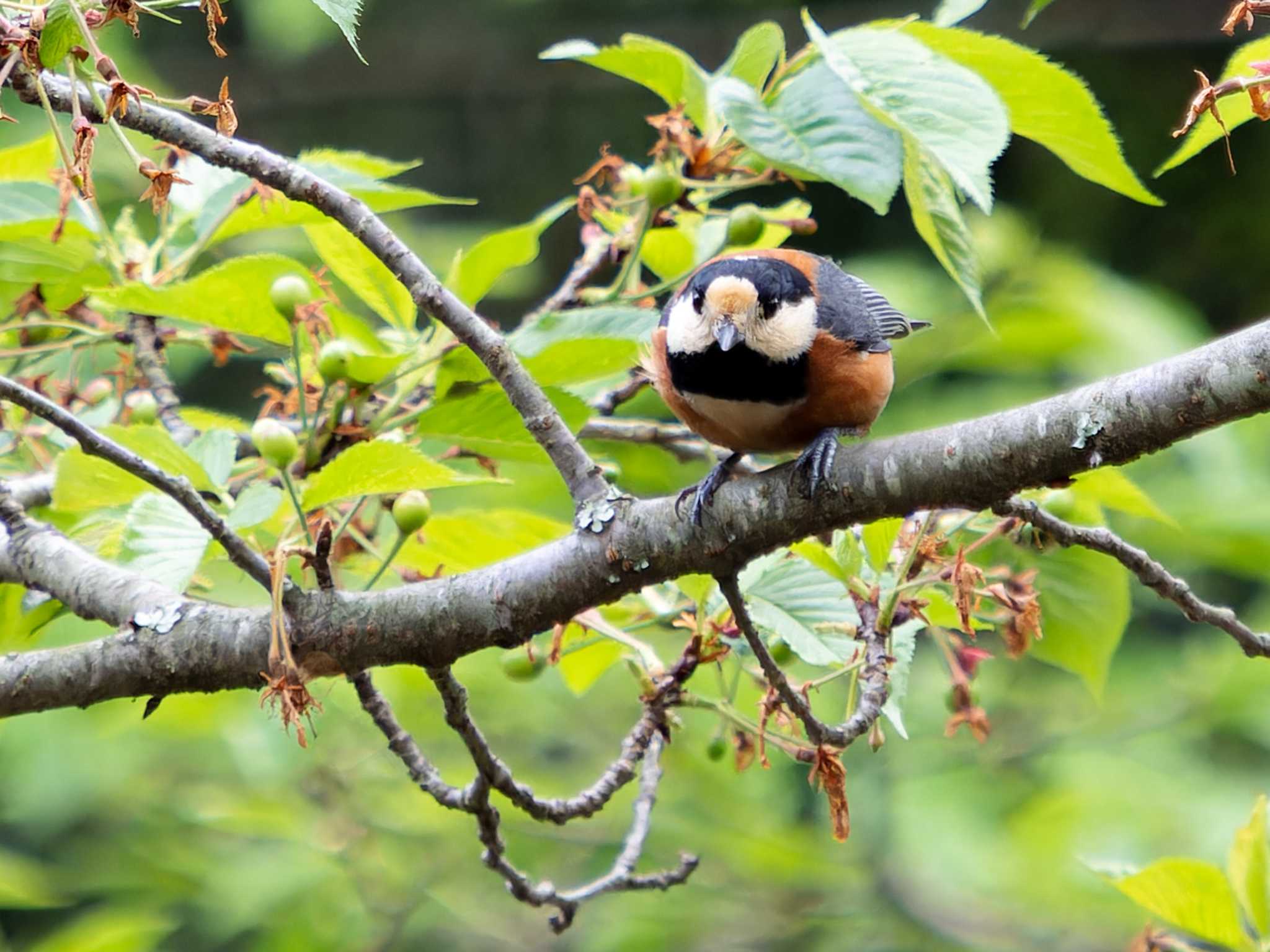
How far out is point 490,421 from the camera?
1.60 meters

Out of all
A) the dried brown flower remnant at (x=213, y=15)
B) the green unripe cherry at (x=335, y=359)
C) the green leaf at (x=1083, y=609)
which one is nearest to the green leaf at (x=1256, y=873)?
the green leaf at (x=1083, y=609)

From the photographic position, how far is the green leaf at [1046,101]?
4.80ft

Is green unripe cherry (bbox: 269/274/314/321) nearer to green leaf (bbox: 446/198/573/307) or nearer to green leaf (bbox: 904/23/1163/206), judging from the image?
green leaf (bbox: 446/198/573/307)

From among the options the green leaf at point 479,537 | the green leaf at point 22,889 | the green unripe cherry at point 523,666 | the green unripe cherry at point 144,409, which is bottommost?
the green leaf at point 22,889

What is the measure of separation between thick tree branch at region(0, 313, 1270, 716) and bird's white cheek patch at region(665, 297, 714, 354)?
43cm

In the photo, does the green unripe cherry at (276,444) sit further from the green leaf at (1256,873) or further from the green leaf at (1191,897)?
the green leaf at (1256,873)

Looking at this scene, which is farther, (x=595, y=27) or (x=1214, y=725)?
(x=595, y=27)

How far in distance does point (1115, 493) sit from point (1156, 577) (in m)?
0.22

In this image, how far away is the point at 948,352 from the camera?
2.66 metres

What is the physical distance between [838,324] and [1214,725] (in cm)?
201

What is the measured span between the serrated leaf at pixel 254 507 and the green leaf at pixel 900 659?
28.1 inches

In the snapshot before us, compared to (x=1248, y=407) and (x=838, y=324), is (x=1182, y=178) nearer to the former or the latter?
(x=838, y=324)

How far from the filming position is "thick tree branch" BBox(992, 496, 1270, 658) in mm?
1400

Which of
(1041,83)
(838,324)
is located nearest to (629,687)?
(838,324)
